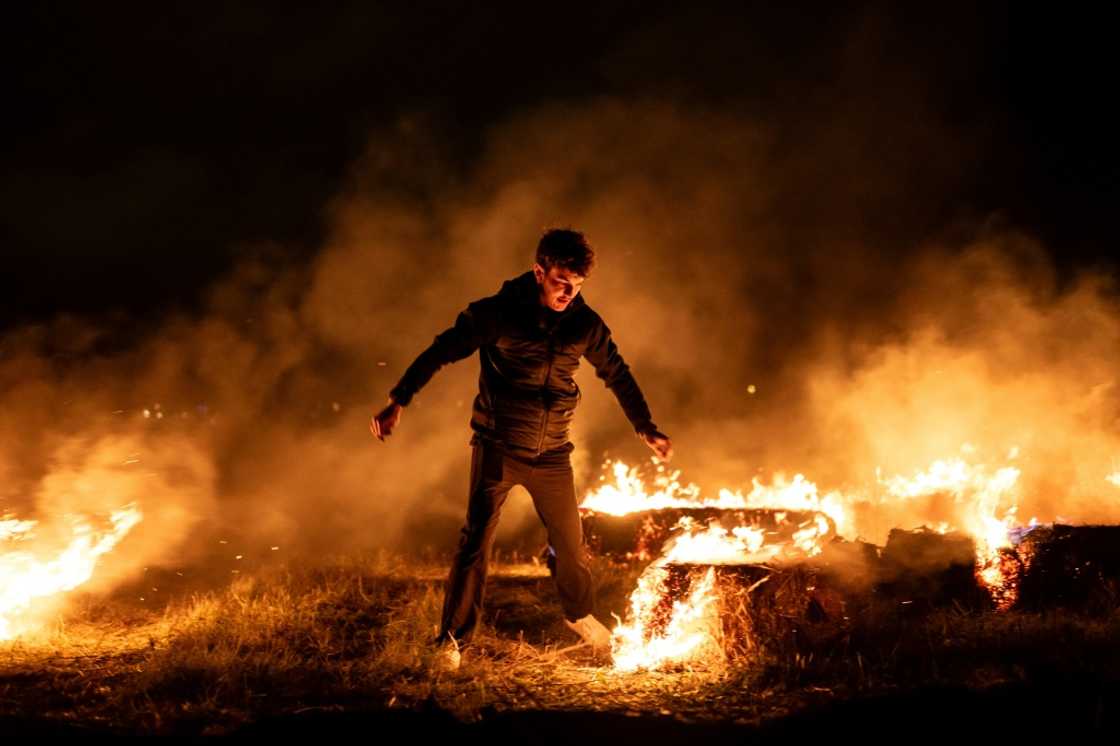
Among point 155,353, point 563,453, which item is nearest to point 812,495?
point 563,453

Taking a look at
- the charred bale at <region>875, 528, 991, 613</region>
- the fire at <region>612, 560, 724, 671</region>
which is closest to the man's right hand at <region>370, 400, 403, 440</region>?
the fire at <region>612, 560, 724, 671</region>

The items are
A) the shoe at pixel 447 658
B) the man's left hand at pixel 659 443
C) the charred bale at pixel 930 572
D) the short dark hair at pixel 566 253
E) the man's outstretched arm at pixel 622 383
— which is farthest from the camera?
the charred bale at pixel 930 572

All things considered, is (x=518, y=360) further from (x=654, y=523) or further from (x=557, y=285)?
(x=654, y=523)

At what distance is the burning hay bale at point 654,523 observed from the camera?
717cm

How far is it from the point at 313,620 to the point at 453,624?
1.38 meters

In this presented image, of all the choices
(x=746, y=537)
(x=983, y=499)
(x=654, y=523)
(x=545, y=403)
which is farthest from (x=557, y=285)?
(x=983, y=499)

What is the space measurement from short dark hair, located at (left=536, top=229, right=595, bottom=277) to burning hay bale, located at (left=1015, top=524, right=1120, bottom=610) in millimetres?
3414

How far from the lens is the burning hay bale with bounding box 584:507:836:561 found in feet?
23.5

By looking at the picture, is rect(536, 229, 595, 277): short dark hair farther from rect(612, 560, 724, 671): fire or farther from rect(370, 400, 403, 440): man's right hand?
rect(612, 560, 724, 671): fire

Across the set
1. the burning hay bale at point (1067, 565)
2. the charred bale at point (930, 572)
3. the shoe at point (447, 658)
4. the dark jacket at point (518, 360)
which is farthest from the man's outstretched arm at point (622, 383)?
the burning hay bale at point (1067, 565)

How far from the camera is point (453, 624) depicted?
4.11m

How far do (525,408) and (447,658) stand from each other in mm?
1294

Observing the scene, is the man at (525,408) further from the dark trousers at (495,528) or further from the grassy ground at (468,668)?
the grassy ground at (468,668)

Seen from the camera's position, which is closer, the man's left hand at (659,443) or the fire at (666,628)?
the fire at (666,628)
